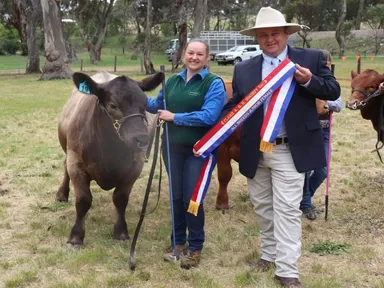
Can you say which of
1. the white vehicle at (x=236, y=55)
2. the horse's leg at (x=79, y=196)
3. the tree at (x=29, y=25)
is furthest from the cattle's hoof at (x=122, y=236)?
the white vehicle at (x=236, y=55)

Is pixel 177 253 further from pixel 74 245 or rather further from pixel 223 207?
pixel 223 207

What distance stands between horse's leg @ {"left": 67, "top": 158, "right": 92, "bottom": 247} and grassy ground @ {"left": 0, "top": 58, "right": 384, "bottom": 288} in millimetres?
124

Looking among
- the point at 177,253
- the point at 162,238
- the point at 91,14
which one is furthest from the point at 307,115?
the point at 91,14

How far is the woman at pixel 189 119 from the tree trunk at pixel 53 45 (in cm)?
2227

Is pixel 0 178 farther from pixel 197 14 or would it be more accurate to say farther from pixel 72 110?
pixel 197 14

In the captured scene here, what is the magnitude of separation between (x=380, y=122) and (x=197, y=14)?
2362 centimetres

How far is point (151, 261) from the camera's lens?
15.5ft

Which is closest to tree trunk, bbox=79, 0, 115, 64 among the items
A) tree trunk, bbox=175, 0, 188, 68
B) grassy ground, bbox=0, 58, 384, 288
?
tree trunk, bbox=175, 0, 188, 68

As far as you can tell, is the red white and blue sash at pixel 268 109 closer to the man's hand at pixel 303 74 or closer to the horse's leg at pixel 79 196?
the man's hand at pixel 303 74

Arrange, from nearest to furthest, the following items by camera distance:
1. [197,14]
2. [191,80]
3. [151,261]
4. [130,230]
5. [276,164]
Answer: [276,164]
[191,80]
[151,261]
[130,230]
[197,14]

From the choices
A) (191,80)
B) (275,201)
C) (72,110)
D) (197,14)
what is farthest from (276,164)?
(197,14)

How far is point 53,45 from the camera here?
25469 mm

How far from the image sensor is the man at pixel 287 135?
381 centimetres

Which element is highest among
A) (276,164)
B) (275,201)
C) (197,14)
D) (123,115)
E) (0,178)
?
(197,14)
